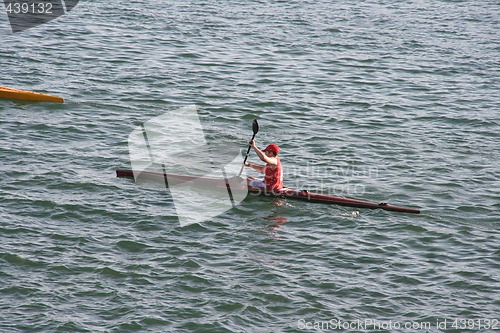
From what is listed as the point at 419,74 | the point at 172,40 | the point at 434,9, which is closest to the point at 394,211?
the point at 419,74

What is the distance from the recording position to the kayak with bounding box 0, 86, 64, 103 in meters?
20.6

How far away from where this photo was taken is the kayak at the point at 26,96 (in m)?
20.6

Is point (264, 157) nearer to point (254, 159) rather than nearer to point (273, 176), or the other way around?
point (273, 176)

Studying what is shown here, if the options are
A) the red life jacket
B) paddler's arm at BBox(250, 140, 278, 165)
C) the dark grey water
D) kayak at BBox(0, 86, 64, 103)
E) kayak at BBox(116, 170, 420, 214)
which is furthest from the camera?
kayak at BBox(0, 86, 64, 103)

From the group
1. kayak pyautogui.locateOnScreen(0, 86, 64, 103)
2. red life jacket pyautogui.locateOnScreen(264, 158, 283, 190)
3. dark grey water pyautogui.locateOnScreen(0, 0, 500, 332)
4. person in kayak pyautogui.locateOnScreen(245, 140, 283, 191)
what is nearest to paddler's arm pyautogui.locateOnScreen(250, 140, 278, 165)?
person in kayak pyautogui.locateOnScreen(245, 140, 283, 191)

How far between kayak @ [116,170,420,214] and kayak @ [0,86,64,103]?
17.0 feet

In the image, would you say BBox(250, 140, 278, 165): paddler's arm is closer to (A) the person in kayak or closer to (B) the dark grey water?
(A) the person in kayak

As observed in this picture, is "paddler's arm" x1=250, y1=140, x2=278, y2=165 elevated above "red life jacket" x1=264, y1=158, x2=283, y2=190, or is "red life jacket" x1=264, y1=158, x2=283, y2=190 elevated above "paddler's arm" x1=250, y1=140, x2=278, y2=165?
"paddler's arm" x1=250, y1=140, x2=278, y2=165

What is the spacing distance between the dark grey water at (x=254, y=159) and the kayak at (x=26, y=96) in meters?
0.24

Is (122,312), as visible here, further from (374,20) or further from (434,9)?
(434,9)

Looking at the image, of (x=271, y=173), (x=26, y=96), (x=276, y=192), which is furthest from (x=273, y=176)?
(x=26, y=96)

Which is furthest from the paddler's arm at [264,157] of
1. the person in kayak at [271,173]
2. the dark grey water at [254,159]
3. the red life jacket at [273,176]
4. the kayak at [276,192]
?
the dark grey water at [254,159]

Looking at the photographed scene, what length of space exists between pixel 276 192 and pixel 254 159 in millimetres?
2445

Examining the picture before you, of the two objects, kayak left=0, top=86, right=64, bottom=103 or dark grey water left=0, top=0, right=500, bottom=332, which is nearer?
dark grey water left=0, top=0, right=500, bottom=332
